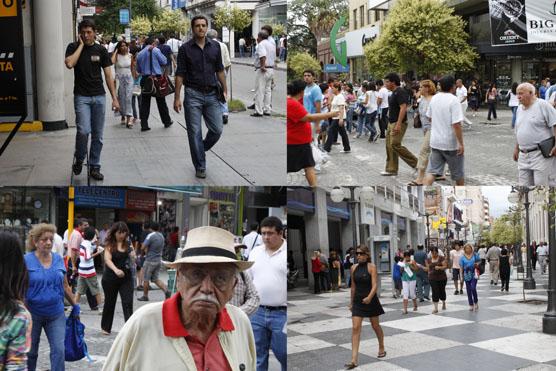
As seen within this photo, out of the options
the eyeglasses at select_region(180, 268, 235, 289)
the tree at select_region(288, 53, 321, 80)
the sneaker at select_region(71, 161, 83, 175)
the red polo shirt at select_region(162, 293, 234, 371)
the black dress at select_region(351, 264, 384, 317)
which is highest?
the tree at select_region(288, 53, 321, 80)

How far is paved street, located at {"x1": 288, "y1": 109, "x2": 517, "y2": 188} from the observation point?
357 inches

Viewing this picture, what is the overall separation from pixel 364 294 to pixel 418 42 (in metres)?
21.0

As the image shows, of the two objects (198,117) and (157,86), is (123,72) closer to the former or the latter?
(157,86)

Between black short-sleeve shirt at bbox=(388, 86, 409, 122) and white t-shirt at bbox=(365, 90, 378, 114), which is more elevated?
white t-shirt at bbox=(365, 90, 378, 114)

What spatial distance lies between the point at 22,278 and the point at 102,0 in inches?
441

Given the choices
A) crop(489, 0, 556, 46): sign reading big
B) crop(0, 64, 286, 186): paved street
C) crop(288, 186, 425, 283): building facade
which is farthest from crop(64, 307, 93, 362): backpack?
crop(489, 0, 556, 46): sign reading big

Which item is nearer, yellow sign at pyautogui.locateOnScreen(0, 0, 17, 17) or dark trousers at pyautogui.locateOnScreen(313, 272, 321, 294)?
dark trousers at pyautogui.locateOnScreen(313, 272, 321, 294)

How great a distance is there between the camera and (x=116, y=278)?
7.20 m

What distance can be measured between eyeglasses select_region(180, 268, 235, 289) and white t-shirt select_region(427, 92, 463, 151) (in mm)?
5675

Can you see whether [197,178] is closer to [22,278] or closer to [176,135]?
[176,135]

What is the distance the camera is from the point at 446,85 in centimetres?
790

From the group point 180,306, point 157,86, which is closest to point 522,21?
point 157,86

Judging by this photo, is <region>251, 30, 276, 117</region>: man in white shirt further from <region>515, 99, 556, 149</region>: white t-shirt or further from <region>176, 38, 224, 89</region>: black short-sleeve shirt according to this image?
<region>515, 99, 556, 149</region>: white t-shirt

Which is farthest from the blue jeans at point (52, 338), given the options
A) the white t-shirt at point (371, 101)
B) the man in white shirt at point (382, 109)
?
the man in white shirt at point (382, 109)
